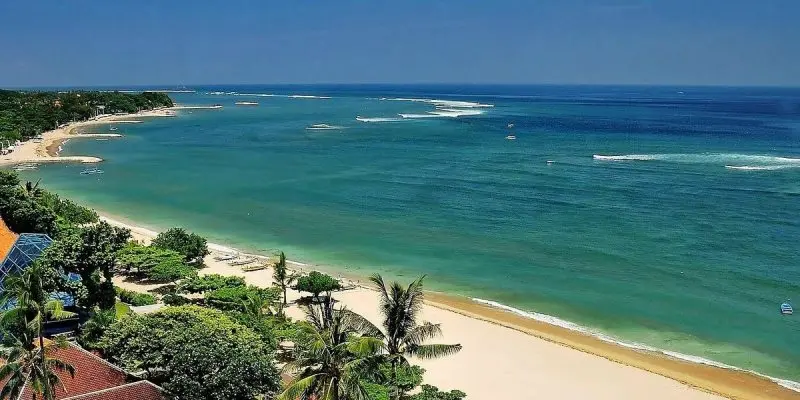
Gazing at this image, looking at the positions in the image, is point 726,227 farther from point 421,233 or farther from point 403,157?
point 403,157

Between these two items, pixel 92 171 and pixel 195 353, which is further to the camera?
pixel 92 171

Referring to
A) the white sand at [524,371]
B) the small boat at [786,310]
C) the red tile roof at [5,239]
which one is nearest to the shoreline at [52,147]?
the red tile roof at [5,239]

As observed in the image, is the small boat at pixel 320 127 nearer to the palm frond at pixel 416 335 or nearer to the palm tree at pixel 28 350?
the palm tree at pixel 28 350

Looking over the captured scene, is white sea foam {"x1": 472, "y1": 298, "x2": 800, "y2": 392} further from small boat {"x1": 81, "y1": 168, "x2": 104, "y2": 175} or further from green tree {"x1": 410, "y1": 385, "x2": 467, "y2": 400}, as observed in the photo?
small boat {"x1": 81, "y1": 168, "x2": 104, "y2": 175}

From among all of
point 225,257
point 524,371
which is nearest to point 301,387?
point 524,371

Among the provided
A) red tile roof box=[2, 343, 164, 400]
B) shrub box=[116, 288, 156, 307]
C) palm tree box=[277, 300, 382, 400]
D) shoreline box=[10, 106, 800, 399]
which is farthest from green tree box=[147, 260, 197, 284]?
palm tree box=[277, 300, 382, 400]

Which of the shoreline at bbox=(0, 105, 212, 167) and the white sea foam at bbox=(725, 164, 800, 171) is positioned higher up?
the white sea foam at bbox=(725, 164, 800, 171)

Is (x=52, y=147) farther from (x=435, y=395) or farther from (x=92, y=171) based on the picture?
(x=435, y=395)
